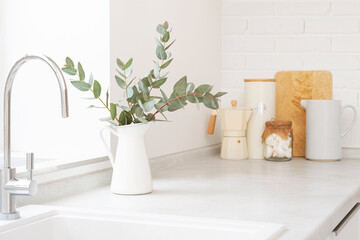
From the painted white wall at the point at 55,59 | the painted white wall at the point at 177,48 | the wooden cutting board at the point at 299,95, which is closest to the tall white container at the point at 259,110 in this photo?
the wooden cutting board at the point at 299,95

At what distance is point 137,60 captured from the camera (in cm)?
184

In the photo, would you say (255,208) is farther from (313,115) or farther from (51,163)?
(313,115)

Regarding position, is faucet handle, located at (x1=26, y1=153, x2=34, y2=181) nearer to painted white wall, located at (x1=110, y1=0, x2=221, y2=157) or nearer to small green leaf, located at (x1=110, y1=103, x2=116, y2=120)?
small green leaf, located at (x1=110, y1=103, x2=116, y2=120)

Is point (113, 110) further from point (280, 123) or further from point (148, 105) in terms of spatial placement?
point (280, 123)

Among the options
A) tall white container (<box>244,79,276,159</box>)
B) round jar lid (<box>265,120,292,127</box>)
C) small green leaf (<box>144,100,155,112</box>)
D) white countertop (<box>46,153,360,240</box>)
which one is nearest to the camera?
white countertop (<box>46,153,360,240</box>)

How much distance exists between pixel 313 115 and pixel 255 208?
1023 mm

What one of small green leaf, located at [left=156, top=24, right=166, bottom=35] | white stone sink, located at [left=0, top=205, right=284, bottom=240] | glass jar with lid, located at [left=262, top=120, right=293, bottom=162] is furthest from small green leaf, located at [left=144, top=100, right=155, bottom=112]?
glass jar with lid, located at [left=262, top=120, right=293, bottom=162]

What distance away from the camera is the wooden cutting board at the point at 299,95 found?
2.39 metres

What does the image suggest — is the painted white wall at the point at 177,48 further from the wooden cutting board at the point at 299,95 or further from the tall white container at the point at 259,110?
the wooden cutting board at the point at 299,95

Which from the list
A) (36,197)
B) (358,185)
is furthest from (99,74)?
→ (358,185)

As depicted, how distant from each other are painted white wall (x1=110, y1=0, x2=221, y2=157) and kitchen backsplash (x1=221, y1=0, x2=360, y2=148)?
0.07 meters

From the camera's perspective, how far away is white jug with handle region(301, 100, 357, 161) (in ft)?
7.30

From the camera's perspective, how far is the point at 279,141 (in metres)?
2.21

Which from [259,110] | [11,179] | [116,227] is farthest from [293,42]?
[11,179]
